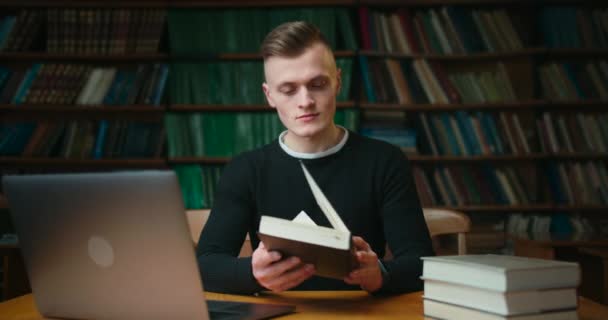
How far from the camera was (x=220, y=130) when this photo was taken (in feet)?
13.3

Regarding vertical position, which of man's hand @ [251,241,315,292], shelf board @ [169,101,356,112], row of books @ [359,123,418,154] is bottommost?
man's hand @ [251,241,315,292]

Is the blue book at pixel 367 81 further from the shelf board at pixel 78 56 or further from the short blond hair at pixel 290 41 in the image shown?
the short blond hair at pixel 290 41

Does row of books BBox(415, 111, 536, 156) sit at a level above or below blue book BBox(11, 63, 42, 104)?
below

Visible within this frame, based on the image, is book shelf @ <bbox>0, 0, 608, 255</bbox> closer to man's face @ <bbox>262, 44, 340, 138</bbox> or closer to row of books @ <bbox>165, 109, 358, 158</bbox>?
row of books @ <bbox>165, 109, 358, 158</bbox>

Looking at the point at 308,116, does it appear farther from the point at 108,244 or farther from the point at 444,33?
the point at 444,33

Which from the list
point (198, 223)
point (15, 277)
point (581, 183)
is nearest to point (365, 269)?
point (198, 223)

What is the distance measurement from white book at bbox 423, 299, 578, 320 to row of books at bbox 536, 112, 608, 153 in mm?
3239

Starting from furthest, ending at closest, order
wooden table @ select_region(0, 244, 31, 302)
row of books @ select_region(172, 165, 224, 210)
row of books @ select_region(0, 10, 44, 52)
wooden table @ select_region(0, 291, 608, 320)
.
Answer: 1. row of books @ select_region(0, 10, 44, 52)
2. row of books @ select_region(172, 165, 224, 210)
3. wooden table @ select_region(0, 244, 31, 302)
4. wooden table @ select_region(0, 291, 608, 320)

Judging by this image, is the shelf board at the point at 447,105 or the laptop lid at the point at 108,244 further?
the shelf board at the point at 447,105

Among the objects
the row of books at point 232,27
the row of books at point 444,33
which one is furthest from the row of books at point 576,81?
the row of books at point 232,27

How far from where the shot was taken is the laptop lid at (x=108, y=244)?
92 centimetres

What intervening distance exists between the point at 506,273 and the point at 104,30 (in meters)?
3.56

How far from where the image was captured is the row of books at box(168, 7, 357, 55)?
159 inches

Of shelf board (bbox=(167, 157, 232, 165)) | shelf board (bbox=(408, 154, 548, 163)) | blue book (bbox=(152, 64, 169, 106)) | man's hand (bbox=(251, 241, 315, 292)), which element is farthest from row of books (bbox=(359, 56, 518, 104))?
man's hand (bbox=(251, 241, 315, 292))
